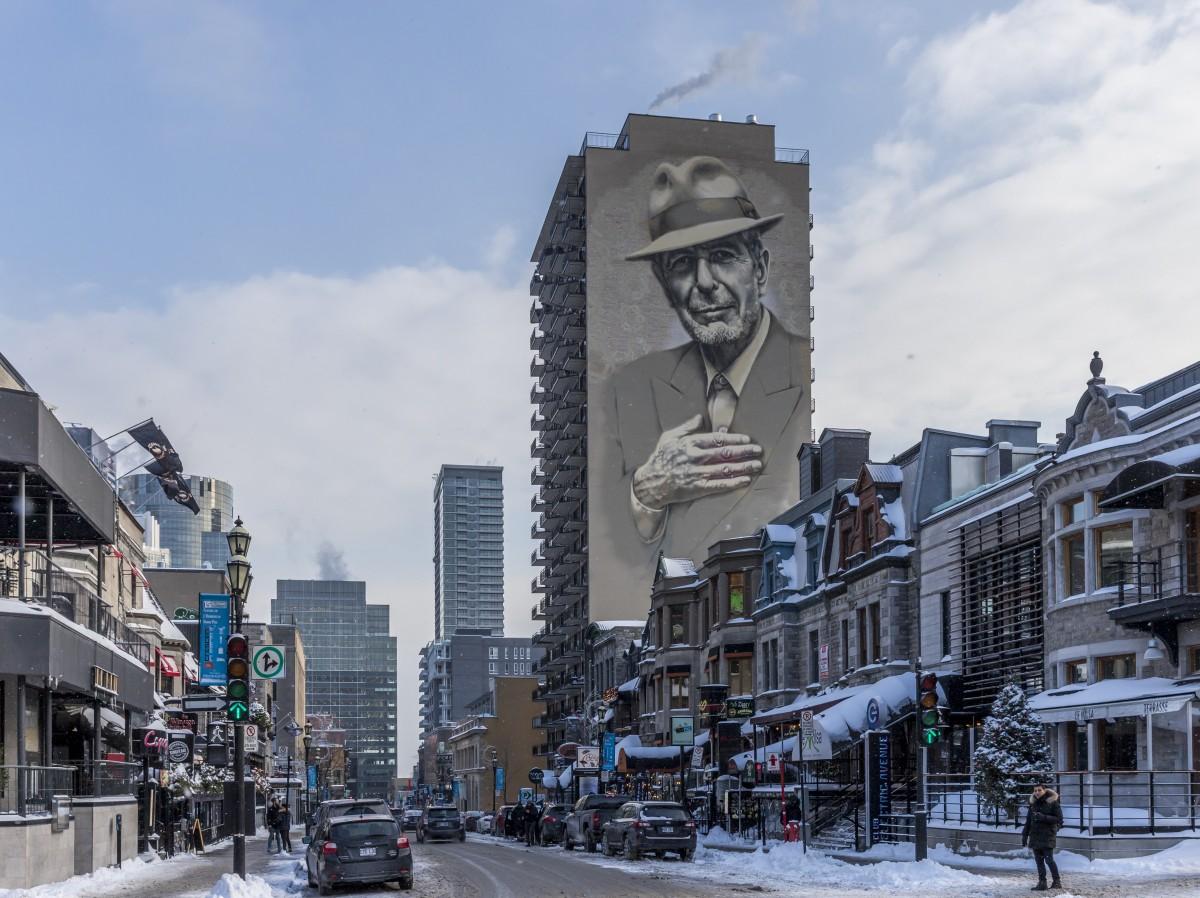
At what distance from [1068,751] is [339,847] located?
15820mm

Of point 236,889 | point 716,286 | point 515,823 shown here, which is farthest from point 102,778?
point 716,286

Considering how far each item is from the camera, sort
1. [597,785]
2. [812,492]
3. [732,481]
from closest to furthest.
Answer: [812,492], [597,785], [732,481]

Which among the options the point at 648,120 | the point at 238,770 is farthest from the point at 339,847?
the point at 648,120

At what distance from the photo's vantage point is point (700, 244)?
10331 centimetres

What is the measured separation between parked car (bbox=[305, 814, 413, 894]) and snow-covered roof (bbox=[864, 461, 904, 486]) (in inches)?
811

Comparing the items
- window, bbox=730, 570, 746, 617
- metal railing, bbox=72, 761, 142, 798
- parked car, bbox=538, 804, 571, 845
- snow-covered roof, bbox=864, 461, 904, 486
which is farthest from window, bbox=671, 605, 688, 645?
metal railing, bbox=72, 761, 142, 798

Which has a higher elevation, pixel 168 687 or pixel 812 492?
pixel 812 492

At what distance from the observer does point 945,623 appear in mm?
40594

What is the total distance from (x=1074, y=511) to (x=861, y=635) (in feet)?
43.6

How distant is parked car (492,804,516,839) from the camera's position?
2566 inches

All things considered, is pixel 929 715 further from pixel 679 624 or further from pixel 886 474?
pixel 679 624

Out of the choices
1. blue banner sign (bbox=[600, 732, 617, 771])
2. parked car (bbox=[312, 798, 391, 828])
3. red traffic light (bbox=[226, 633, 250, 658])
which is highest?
red traffic light (bbox=[226, 633, 250, 658])

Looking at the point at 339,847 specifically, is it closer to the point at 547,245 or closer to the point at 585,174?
the point at 585,174

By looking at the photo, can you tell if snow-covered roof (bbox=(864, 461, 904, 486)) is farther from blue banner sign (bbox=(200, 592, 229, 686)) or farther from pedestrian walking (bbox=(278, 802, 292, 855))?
blue banner sign (bbox=(200, 592, 229, 686))
